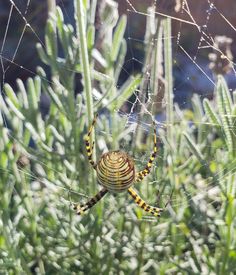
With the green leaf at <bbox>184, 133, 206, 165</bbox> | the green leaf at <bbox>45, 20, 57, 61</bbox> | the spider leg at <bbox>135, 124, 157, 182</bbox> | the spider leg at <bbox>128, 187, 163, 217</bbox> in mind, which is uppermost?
the green leaf at <bbox>45, 20, 57, 61</bbox>

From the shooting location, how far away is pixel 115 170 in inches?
28.0

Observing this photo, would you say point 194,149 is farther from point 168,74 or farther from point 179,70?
point 179,70

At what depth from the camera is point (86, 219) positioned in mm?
784

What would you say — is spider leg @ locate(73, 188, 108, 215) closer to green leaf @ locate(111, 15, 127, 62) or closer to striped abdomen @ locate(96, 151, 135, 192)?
striped abdomen @ locate(96, 151, 135, 192)

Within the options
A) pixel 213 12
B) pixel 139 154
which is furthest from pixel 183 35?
pixel 139 154

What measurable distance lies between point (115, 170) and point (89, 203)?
0.06 meters

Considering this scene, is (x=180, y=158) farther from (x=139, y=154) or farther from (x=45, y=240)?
(x=45, y=240)

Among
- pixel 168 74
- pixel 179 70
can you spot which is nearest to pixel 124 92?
pixel 168 74

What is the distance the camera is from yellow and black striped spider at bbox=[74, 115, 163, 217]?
71 cm

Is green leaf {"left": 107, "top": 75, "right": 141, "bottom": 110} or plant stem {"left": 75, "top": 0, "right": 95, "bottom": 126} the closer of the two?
plant stem {"left": 75, "top": 0, "right": 95, "bottom": 126}

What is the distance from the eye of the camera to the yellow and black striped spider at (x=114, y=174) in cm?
71

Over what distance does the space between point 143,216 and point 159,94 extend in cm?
15

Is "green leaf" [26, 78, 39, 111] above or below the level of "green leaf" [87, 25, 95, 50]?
below

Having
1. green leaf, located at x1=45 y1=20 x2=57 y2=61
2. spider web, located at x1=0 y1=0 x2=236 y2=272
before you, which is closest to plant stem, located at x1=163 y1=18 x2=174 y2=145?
spider web, located at x1=0 y1=0 x2=236 y2=272
